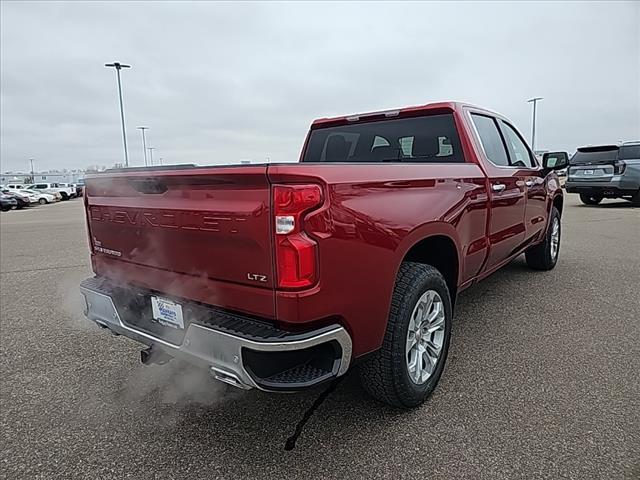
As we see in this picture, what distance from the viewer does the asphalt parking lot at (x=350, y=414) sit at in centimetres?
224

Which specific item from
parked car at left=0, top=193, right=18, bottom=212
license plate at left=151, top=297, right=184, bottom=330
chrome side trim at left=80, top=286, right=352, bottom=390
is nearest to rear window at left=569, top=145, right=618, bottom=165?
chrome side trim at left=80, top=286, right=352, bottom=390

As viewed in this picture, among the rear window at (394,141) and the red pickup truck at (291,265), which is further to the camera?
the rear window at (394,141)

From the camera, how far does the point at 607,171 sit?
44.5 feet

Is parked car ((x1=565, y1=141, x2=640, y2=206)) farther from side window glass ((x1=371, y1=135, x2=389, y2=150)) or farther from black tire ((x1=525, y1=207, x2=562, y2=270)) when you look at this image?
Answer: side window glass ((x1=371, y1=135, x2=389, y2=150))

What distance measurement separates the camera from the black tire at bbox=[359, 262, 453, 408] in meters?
2.44

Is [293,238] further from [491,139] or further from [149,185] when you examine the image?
[491,139]

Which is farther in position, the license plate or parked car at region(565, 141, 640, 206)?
parked car at region(565, 141, 640, 206)

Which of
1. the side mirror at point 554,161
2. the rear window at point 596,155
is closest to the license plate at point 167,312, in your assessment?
the side mirror at point 554,161

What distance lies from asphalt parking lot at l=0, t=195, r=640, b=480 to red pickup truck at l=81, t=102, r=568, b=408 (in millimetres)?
317

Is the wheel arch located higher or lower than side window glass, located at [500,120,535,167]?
lower

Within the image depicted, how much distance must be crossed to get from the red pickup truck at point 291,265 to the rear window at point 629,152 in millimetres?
13078

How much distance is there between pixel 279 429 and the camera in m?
2.54

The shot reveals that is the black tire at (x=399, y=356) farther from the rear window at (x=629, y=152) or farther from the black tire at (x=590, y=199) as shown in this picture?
the black tire at (x=590, y=199)

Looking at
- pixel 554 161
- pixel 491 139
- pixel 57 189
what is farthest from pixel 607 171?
pixel 57 189
